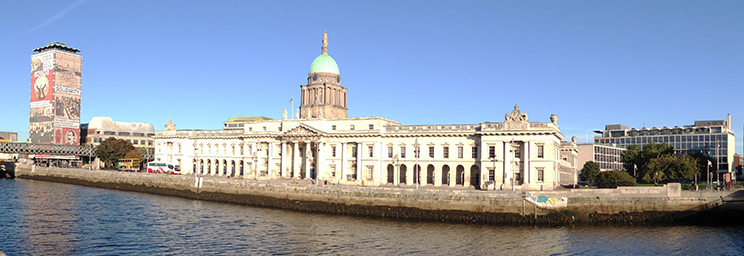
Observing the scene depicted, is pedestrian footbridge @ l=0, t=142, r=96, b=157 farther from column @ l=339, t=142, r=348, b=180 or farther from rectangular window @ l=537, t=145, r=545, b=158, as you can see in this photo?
rectangular window @ l=537, t=145, r=545, b=158

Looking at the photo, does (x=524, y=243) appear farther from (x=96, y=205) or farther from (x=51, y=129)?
(x=51, y=129)

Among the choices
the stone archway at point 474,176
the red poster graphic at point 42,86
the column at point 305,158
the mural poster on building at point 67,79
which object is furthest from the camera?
the red poster graphic at point 42,86

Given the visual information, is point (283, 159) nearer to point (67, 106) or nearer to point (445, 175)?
point (445, 175)

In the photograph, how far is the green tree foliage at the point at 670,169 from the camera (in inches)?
3351

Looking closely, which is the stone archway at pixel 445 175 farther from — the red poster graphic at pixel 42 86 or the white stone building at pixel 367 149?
the red poster graphic at pixel 42 86

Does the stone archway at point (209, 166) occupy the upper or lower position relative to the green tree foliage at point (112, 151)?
lower

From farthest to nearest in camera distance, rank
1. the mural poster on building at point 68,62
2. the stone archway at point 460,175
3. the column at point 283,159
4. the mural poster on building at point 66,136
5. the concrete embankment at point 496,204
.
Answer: the mural poster on building at point 66,136
the mural poster on building at point 68,62
the column at point 283,159
the stone archway at point 460,175
the concrete embankment at point 496,204

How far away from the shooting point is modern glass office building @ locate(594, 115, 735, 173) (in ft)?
482

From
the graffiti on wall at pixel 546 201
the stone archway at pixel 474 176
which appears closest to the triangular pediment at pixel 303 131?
the stone archway at pixel 474 176

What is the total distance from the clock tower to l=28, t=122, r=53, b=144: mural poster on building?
9327cm

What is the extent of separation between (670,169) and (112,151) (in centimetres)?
11229

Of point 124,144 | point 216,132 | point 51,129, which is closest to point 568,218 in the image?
point 216,132

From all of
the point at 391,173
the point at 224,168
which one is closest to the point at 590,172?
the point at 391,173

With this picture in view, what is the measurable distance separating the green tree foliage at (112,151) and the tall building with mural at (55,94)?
3296cm
